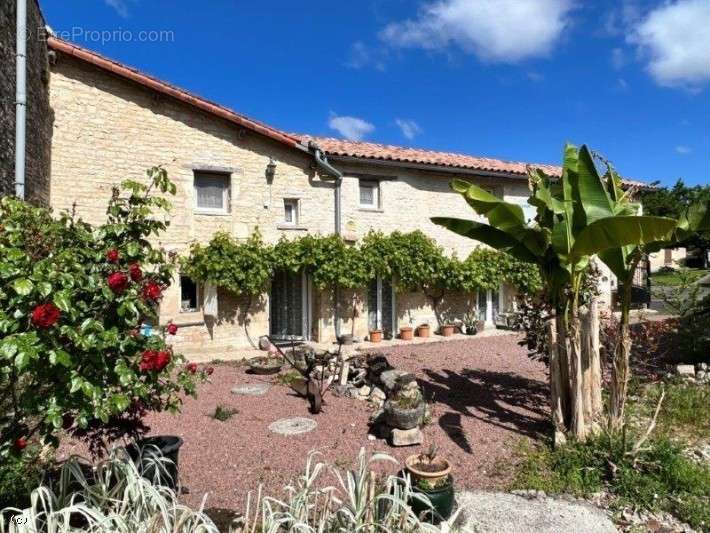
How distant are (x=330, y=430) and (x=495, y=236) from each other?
11.5 feet

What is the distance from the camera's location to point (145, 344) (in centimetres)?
339

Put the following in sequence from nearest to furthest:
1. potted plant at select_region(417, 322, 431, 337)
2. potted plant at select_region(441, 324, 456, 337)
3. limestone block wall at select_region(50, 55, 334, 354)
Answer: limestone block wall at select_region(50, 55, 334, 354) → potted plant at select_region(417, 322, 431, 337) → potted plant at select_region(441, 324, 456, 337)

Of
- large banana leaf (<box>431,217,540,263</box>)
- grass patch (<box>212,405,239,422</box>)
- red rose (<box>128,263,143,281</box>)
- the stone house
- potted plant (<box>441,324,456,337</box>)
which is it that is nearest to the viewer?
red rose (<box>128,263,143,281</box>)

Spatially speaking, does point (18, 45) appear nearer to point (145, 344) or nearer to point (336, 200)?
point (145, 344)

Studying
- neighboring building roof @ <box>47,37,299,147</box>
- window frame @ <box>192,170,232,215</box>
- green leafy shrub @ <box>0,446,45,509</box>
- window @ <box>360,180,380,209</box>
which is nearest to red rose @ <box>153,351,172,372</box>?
green leafy shrub @ <box>0,446,45,509</box>

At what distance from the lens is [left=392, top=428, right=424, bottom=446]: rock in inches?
241

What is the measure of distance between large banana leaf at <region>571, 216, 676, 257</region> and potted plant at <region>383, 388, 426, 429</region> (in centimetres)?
278

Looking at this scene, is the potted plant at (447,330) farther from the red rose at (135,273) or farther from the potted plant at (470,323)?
the red rose at (135,273)

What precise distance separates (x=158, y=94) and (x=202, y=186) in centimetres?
241

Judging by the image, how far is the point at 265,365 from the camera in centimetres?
1083

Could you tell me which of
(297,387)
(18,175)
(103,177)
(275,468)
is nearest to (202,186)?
(103,177)

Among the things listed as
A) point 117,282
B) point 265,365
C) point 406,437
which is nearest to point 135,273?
point 117,282

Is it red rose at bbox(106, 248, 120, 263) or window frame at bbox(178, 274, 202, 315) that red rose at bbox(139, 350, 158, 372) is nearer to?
red rose at bbox(106, 248, 120, 263)

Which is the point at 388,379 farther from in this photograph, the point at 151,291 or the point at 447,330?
the point at 447,330
